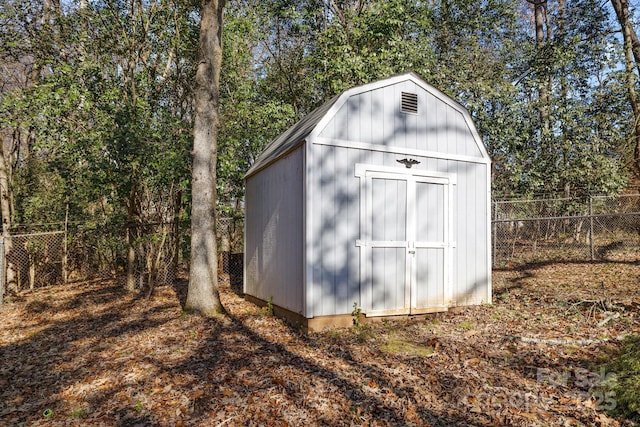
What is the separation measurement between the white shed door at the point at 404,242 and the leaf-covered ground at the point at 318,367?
36 cm

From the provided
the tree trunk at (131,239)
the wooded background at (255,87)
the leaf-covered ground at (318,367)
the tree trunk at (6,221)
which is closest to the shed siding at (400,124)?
the leaf-covered ground at (318,367)

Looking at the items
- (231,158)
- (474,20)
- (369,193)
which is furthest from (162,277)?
(474,20)

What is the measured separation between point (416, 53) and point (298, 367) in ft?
32.7

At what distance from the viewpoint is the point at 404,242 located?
595 cm

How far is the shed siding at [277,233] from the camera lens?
18.6ft

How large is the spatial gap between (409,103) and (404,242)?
2204 mm

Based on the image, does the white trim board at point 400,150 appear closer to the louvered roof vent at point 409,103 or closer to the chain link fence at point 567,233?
the louvered roof vent at point 409,103

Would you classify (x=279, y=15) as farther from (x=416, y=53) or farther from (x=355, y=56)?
(x=416, y=53)

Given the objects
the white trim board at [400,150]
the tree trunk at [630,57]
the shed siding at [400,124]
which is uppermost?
the tree trunk at [630,57]

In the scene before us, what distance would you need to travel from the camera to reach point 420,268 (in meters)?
6.11

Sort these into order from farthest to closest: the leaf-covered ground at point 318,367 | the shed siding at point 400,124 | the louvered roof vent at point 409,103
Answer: the louvered roof vent at point 409,103
the shed siding at point 400,124
the leaf-covered ground at point 318,367

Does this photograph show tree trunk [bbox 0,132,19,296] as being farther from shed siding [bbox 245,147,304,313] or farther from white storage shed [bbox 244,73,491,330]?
white storage shed [bbox 244,73,491,330]

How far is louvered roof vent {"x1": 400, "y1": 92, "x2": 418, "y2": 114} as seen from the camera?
244 inches

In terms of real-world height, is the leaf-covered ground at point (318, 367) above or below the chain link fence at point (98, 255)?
below
